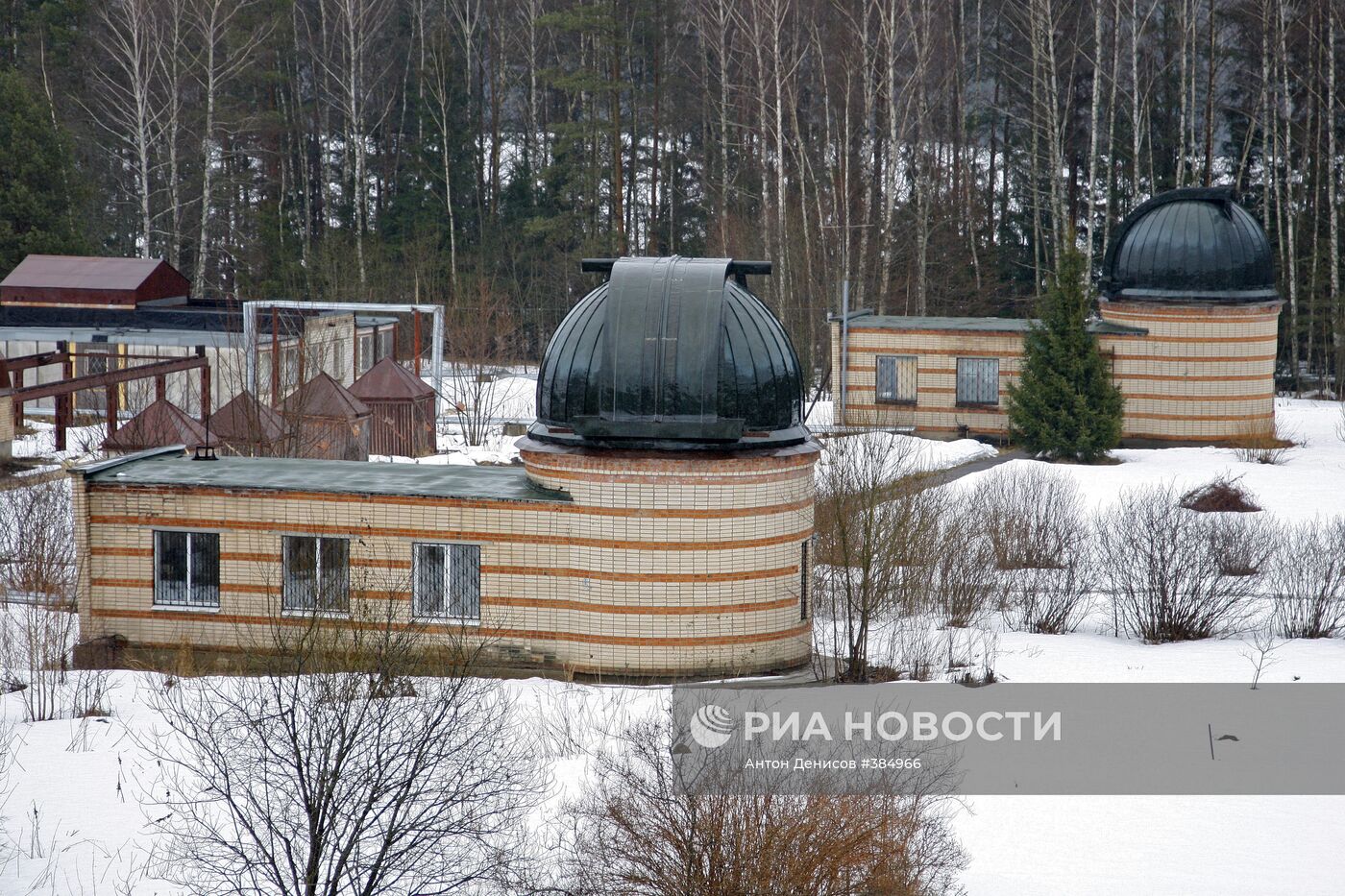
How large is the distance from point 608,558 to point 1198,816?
655 cm

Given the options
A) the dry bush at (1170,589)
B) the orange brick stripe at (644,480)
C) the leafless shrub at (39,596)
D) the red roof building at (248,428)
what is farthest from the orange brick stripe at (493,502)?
the red roof building at (248,428)

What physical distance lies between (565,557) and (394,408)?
16142 mm

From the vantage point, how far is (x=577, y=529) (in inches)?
653

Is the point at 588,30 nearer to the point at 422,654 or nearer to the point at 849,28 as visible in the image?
the point at 849,28

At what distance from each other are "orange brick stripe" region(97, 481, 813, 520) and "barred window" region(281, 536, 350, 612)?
0.52 meters

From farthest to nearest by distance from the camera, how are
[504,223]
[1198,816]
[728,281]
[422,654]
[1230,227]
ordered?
[504,223] < [1230,227] < [728,281] < [422,654] < [1198,816]

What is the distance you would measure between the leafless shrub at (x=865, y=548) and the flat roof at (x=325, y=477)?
369 centimetres

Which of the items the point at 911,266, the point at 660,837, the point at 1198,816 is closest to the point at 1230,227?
the point at 911,266

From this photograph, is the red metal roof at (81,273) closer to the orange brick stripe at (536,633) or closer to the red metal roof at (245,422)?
the red metal roof at (245,422)

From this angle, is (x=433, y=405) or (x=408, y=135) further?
(x=408, y=135)

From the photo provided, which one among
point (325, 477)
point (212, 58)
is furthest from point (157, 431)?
point (212, 58)

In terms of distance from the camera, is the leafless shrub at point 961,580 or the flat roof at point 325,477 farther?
the leafless shrub at point 961,580

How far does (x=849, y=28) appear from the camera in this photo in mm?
46625

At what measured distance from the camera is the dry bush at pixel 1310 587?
19.1 metres
